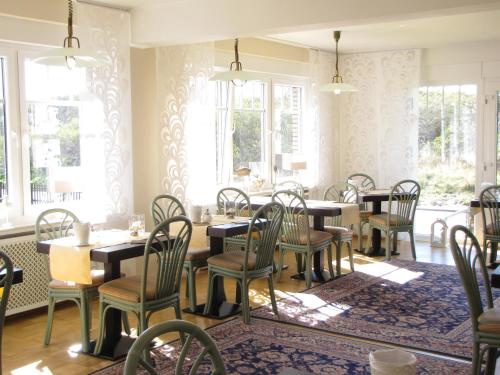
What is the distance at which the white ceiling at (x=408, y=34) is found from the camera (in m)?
6.97

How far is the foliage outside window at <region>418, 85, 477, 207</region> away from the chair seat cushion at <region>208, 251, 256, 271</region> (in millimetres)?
4755

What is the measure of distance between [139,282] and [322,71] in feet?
18.7

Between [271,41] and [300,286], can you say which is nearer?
[300,286]

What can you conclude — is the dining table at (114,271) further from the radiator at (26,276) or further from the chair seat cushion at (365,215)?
the chair seat cushion at (365,215)

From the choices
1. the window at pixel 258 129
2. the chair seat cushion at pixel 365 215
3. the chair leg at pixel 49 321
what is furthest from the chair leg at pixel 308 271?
the chair leg at pixel 49 321

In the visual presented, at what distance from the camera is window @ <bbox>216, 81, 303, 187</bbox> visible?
→ 757cm

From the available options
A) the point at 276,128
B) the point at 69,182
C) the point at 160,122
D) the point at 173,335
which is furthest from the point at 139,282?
the point at 276,128

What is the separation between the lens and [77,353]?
4.37 metres

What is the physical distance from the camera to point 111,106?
5.89 meters

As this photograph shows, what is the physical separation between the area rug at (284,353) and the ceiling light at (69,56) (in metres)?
2.02

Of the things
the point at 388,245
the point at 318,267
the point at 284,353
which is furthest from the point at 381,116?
the point at 284,353

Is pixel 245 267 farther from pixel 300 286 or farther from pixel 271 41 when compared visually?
pixel 271 41

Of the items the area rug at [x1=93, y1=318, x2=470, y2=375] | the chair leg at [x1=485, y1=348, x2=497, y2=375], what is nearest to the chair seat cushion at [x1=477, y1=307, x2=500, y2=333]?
the chair leg at [x1=485, y1=348, x2=497, y2=375]

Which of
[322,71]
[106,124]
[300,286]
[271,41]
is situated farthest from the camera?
[322,71]
